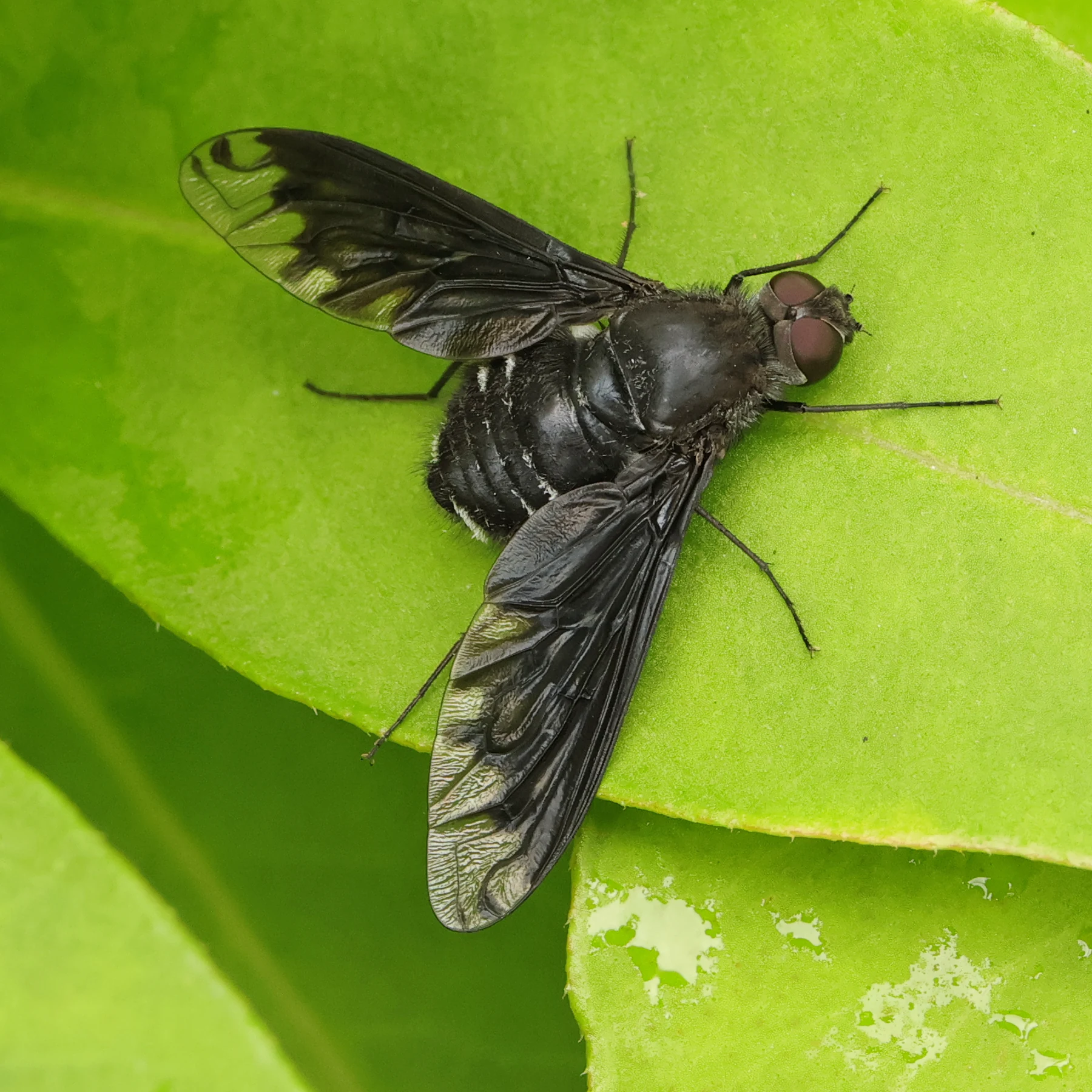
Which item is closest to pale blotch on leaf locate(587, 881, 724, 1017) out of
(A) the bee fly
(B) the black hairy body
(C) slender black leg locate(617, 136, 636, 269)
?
(A) the bee fly

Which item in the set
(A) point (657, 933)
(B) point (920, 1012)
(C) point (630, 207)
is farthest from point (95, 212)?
(B) point (920, 1012)

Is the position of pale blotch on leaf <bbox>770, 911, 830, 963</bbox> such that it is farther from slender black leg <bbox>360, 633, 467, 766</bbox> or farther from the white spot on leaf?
slender black leg <bbox>360, 633, 467, 766</bbox>

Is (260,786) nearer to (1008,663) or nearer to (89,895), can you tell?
(89,895)

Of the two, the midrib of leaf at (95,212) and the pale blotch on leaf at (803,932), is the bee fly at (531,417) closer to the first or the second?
the midrib of leaf at (95,212)

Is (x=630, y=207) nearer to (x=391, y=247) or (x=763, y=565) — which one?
(x=391, y=247)

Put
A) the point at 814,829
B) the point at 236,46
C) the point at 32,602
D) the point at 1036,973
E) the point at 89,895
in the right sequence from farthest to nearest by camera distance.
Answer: the point at 32,602
the point at 1036,973
the point at 236,46
the point at 814,829
the point at 89,895

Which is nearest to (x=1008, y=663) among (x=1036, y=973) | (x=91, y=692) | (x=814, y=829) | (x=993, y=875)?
(x=814, y=829)

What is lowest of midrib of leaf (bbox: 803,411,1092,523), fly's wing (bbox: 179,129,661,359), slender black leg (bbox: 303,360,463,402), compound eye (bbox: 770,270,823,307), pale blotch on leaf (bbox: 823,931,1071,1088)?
pale blotch on leaf (bbox: 823,931,1071,1088)
